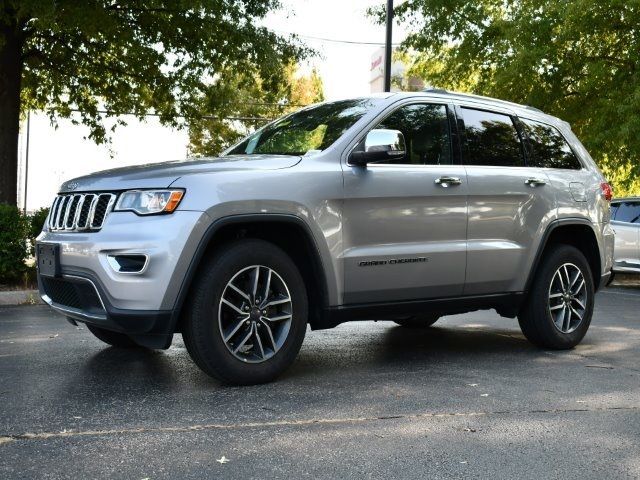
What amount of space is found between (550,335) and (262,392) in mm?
2696

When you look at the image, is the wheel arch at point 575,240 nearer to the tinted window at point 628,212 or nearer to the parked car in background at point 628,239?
the parked car in background at point 628,239

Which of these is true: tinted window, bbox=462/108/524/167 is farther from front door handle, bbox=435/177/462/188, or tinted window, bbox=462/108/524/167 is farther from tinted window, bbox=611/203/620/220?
tinted window, bbox=611/203/620/220

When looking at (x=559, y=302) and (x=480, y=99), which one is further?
(x=559, y=302)

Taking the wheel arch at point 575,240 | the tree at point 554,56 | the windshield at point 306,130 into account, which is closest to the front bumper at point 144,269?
the windshield at point 306,130

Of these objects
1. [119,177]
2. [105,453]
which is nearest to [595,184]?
[119,177]

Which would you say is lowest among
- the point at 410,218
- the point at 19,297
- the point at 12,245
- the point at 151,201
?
the point at 19,297

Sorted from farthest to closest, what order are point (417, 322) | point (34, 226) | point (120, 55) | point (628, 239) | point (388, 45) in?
point (388, 45)
point (120, 55)
point (628, 239)
point (34, 226)
point (417, 322)

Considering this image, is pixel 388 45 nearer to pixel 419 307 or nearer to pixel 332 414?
pixel 419 307

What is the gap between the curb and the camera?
9.81m

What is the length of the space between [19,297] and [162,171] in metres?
5.90

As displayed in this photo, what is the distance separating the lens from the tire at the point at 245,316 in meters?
4.73

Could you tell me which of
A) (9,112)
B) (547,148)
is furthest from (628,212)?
(9,112)

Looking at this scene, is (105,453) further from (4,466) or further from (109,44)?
(109,44)

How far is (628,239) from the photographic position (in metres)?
14.0
